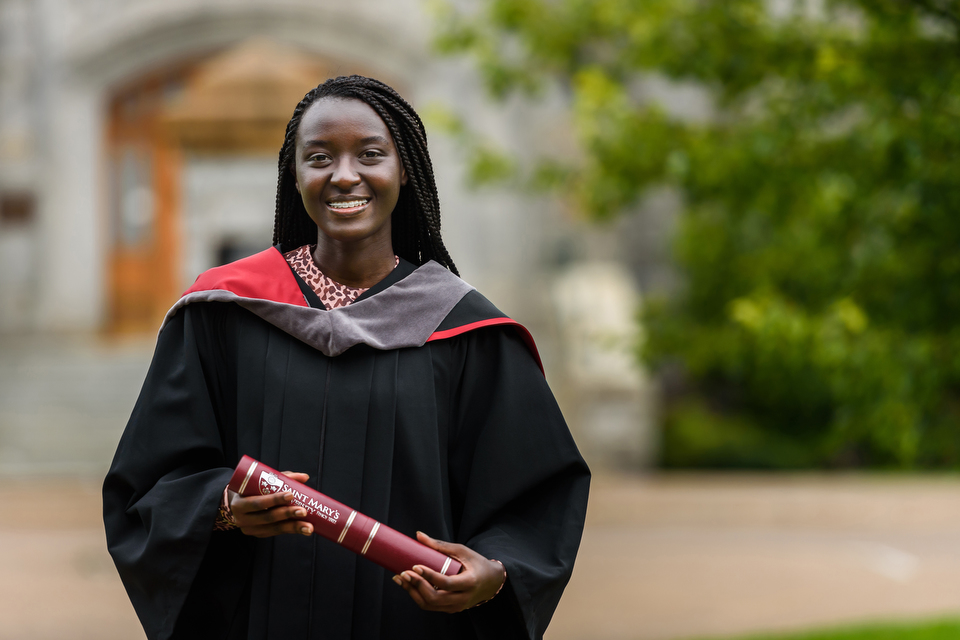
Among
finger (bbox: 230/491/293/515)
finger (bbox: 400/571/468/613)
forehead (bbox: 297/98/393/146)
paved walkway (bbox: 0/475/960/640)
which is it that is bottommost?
paved walkway (bbox: 0/475/960/640)

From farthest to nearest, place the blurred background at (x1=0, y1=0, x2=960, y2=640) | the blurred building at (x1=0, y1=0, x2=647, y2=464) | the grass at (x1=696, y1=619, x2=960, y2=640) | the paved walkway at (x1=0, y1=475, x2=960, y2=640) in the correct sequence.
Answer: the blurred building at (x1=0, y1=0, x2=647, y2=464) → the paved walkway at (x1=0, y1=475, x2=960, y2=640) → the grass at (x1=696, y1=619, x2=960, y2=640) → the blurred background at (x1=0, y1=0, x2=960, y2=640)

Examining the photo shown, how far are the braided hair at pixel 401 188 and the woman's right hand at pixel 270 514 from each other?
671 mm

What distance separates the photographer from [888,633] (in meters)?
6.05

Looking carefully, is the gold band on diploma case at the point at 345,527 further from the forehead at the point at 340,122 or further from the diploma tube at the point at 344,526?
the forehead at the point at 340,122

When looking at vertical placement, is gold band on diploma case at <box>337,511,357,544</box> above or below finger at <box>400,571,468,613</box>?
above

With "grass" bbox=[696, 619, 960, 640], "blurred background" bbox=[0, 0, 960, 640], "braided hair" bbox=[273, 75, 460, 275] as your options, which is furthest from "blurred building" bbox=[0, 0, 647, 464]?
"braided hair" bbox=[273, 75, 460, 275]

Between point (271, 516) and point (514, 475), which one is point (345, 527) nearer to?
point (271, 516)

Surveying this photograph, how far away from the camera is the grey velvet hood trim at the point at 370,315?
6.66ft

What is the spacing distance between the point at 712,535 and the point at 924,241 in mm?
5710

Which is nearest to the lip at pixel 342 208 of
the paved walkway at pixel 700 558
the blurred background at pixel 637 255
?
the blurred background at pixel 637 255

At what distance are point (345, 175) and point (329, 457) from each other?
0.55 metres

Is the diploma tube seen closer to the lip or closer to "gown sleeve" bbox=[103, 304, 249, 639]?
"gown sleeve" bbox=[103, 304, 249, 639]

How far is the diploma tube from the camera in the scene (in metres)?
1.83

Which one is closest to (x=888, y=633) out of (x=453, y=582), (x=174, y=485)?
(x=453, y=582)
